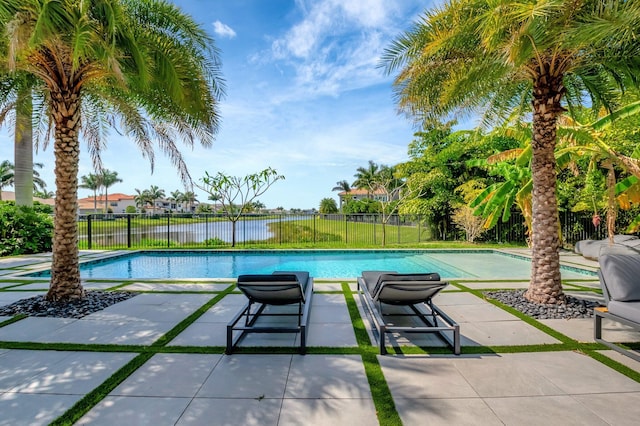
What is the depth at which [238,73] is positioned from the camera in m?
8.58

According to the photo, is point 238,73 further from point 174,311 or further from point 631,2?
point 631,2

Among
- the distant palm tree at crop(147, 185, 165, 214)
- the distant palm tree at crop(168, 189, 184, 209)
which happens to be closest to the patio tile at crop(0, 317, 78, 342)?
the distant palm tree at crop(147, 185, 165, 214)

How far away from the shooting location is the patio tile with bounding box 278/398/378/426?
2.44 meters

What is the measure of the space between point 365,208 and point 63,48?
113ft

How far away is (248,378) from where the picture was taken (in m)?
3.09

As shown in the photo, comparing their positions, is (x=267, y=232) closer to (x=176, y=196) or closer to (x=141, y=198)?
(x=141, y=198)

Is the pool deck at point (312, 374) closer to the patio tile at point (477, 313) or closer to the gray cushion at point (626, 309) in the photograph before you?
the patio tile at point (477, 313)

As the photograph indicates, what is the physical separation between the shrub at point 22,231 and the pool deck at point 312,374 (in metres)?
9.09

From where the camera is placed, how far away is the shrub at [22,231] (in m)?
10.8

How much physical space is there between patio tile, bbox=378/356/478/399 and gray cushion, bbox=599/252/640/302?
2.36 m

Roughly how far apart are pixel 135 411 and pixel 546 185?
21.6ft

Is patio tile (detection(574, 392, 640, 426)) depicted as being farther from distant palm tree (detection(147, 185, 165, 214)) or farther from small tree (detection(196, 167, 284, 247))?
distant palm tree (detection(147, 185, 165, 214))

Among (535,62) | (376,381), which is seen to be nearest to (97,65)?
(376,381)

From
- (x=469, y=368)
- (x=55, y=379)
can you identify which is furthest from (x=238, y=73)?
(x=469, y=368)
